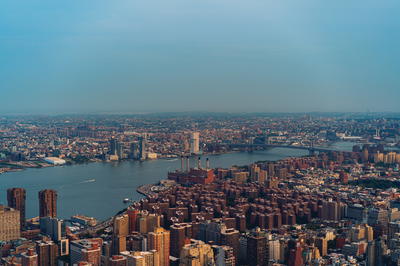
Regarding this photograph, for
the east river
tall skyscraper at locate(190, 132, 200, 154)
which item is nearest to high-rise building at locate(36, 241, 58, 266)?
the east river

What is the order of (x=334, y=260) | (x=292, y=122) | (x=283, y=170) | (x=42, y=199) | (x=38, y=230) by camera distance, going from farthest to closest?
(x=292, y=122), (x=283, y=170), (x=42, y=199), (x=38, y=230), (x=334, y=260)

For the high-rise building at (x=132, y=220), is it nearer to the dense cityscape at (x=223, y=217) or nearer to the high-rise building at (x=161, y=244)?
the dense cityscape at (x=223, y=217)

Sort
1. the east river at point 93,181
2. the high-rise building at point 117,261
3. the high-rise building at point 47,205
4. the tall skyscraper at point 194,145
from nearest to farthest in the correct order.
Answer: the high-rise building at point 117,261 < the high-rise building at point 47,205 < the east river at point 93,181 < the tall skyscraper at point 194,145

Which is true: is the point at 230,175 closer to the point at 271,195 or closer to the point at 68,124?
the point at 271,195

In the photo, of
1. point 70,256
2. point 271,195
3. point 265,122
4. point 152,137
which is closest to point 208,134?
point 152,137

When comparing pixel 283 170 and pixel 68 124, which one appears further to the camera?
pixel 68 124

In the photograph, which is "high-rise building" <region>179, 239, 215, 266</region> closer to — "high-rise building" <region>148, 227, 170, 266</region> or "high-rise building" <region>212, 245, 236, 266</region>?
"high-rise building" <region>212, 245, 236, 266</region>

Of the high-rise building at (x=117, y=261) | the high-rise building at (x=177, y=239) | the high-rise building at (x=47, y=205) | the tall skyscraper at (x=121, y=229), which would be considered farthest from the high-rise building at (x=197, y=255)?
the high-rise building at (x=47, y=205)
